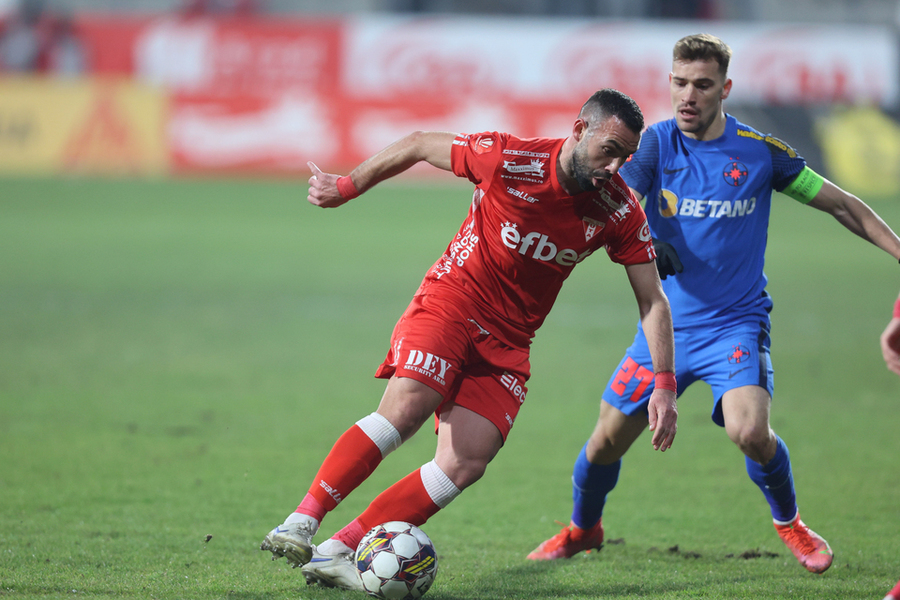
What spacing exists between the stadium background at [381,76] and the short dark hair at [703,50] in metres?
18.1

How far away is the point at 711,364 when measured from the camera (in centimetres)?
442

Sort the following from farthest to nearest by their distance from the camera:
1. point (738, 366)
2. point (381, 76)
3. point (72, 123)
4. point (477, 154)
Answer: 1. point (381, 76)
2. point (72, 123)
3. point (738, 366)
4. point (477, 154)

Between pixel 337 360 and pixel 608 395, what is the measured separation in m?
4.99

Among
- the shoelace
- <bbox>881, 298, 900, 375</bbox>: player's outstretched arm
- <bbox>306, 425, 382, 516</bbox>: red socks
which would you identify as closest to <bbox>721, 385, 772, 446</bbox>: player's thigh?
the shoelace

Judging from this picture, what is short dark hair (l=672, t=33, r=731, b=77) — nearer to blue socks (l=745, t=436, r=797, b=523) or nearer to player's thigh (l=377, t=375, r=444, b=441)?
blue socks (l=745, t=436, r=797, b=523)

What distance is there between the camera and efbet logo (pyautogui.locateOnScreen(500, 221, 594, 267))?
4008 millimetres

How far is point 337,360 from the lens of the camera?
9.18 m

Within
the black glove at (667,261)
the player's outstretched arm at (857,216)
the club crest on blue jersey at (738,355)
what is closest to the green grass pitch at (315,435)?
the club crest on blue jersey at (738,355)

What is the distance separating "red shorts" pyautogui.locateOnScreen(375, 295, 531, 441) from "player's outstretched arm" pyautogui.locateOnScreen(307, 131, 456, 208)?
0.56 meters

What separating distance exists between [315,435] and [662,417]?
3364 millimetres

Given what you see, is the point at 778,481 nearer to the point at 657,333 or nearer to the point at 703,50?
the point at 657,333

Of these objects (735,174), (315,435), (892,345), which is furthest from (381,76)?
(892,345)

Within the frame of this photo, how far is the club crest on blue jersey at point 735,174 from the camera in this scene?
4.52m

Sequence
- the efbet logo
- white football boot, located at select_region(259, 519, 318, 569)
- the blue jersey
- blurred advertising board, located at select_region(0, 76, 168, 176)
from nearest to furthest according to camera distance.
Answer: white football boot, located at select_region(259, 519, 318, 569) < the efbet logo < the blue jersey < blurred advertising board, located at select_region(0, 76, 168, 176)
